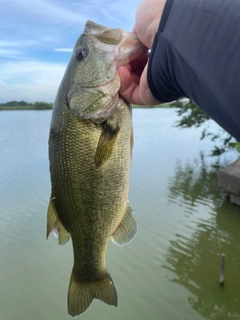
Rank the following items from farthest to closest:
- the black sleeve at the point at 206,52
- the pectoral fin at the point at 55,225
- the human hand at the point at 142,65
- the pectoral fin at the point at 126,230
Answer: the pectoral fin at the point at 126,230 < the pectoral fin at the point at 55,225 < the human hand at the point at 142,65 < the black sleeve at the point at 206,52

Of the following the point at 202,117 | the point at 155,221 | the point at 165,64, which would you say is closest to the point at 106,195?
the point at 165,64

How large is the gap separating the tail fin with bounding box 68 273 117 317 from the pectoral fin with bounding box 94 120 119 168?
105 centimetres

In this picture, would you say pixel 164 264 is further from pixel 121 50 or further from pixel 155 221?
pixel 121 50

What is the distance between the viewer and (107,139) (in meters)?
1.95

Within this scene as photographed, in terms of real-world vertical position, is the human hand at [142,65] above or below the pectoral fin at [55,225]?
above

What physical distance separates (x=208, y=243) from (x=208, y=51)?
9.40 metres

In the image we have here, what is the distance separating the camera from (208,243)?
988 cm

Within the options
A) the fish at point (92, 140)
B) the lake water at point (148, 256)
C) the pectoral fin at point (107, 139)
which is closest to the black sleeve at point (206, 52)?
the fish at point (92, 140)

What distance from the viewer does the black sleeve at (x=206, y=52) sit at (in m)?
1.11

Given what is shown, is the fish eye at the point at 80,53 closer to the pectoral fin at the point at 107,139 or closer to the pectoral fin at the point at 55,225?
the pectoral fin at the point at 107,139

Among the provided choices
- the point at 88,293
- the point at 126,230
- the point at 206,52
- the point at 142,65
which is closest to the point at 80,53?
the point at 142,65

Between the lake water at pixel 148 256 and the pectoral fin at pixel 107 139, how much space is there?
5724 millimetres

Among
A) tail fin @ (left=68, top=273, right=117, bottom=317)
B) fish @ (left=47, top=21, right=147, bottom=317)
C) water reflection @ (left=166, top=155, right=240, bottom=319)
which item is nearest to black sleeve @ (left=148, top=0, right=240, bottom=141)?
fish @ (left=47, top=21, right=147, bottom=317)

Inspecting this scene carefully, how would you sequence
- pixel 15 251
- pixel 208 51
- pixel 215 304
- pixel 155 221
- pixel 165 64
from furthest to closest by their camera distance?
pixel 155 221
pixel 15 251
pixel 215 304
pixel 165 64
pixel 208 51
